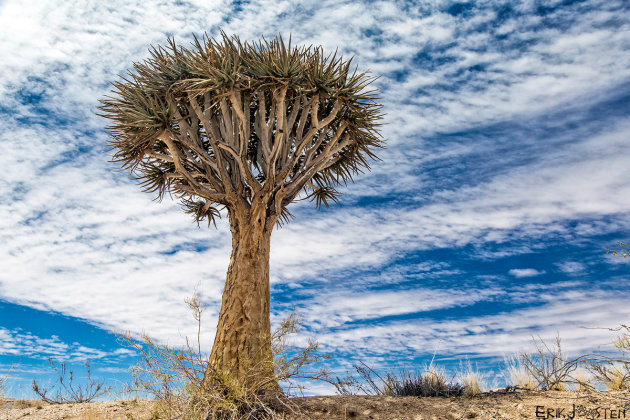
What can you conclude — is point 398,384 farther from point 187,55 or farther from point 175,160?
point 187,55

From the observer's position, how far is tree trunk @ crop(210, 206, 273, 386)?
6.46 m

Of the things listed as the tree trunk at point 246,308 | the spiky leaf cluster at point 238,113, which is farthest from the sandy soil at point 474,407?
the spiky leaf cluster at point 238,113

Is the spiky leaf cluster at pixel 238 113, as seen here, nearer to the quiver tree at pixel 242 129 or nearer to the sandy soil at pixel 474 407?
the quiver tree at pixel 242 129

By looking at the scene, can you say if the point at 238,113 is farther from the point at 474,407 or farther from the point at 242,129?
the point at 474,407

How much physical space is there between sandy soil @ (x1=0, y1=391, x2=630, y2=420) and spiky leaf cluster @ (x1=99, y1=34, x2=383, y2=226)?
10.0 ft

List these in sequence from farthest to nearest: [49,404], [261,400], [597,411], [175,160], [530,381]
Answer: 1. [49,404]
2. [175,160]
3. [530,381]
4. [261,400]
5. [597,411]

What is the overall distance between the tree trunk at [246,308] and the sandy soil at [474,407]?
76 centimetres

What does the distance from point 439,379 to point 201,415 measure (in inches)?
141

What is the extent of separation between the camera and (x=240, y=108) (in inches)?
285

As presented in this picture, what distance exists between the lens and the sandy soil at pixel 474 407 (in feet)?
18.2

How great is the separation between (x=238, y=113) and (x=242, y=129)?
29cm

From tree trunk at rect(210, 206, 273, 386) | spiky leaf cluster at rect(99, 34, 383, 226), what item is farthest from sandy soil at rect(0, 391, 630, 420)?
spiky leaf cluster at rect(99, 34, 383, 226)

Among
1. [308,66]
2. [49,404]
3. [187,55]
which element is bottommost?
[49,404]

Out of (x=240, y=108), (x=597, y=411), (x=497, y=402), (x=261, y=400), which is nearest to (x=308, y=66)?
(x=240, y=108)
